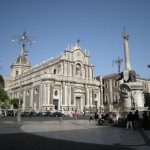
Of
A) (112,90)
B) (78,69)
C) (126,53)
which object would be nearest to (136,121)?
(126,53)

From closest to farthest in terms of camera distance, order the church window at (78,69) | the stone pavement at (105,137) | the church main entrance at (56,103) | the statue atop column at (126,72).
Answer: the stone pavement at (105,137)
the statue atop column at (126,72)
the church main entrance at (56,103)
the church window at (78,69)

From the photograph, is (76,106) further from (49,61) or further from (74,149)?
(74,149)

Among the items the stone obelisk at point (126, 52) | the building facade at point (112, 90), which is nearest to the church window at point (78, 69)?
the building facade at point (112, 90)

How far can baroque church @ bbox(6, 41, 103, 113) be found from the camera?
190 feet

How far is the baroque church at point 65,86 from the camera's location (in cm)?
5788

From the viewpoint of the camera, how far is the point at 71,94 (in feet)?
203

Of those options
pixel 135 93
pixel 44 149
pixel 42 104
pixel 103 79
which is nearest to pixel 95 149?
pixel 44 149

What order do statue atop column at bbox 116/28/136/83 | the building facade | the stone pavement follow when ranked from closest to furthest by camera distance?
the stone pavement → statue atop column at bbox 116/28/136/83 → the building facade

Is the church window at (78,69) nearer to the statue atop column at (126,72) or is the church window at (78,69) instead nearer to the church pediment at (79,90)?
the church pediment at (79,90)

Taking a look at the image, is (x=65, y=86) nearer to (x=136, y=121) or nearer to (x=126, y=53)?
(x=126, y=53)

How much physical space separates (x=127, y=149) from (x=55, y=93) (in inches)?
2052

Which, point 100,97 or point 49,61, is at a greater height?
point 49,61

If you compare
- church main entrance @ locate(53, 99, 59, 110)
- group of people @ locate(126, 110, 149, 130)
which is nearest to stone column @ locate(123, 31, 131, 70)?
group of people @ locate(126, 110, 149, 130)

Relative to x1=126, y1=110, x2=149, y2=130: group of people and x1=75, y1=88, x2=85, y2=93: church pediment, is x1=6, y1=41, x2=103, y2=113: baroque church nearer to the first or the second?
x1=75, y1=88, x2=85, y2=93: church pediment
